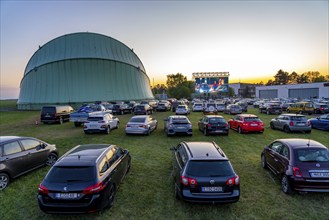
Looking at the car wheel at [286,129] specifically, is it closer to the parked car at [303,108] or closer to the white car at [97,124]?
the white car at [97,124]

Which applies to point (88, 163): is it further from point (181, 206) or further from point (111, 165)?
point (181, 206)

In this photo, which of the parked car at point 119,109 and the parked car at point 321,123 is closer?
the parked car at point 321,123

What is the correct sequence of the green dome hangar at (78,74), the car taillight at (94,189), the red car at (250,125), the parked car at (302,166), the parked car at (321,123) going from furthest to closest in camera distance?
1. the green dome hangar at (78,74)
2. the parked car at (321,123)
3. the red car at (250,125)
4. the parked car at (302,166)
5. the car taillight at (94,189)

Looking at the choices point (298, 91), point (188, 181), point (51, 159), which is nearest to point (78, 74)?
point (51, 159)

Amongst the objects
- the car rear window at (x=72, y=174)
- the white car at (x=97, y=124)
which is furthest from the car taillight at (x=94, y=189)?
the white car at (x=97, y=124)

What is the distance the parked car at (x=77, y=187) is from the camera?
18.0 feet

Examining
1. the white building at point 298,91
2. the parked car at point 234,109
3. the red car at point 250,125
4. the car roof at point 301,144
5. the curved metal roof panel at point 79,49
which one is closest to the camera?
the car roof at point 301,144

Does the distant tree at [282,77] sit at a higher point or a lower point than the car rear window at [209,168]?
higher

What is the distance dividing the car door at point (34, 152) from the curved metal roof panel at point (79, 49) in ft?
157

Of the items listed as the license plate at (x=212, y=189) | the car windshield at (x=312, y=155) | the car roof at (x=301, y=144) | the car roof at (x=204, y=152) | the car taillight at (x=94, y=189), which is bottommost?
the license plate at (x=212, y=189)

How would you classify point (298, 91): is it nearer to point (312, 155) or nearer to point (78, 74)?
point (78, 74)

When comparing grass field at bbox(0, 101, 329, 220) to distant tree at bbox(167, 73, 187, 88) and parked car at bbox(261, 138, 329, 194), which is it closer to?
parked car at bbox(261, 138, 329, 194)

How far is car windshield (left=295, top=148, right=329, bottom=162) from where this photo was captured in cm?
701

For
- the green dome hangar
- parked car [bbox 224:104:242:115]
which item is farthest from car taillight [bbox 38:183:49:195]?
the green dome hangar
